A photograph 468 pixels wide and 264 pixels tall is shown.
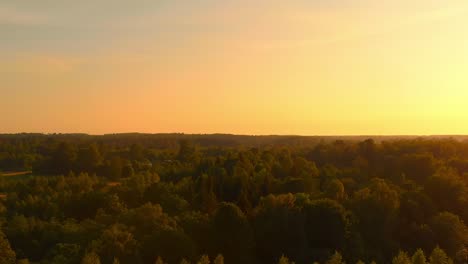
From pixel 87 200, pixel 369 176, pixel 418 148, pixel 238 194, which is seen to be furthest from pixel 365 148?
pixel 87 200

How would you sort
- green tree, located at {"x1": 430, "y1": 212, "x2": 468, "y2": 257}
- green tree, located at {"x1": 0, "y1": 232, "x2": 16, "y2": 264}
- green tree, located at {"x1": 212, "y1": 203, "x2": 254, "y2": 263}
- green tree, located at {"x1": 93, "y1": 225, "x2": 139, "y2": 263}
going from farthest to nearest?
green tree, located at {"x1": 430, "y1": 212, "x2": 468, "y2": 257}
green tree, located at {"x1": 212, "y1": 203, "x2": 254, "y2": 263}
green tree, located at {"x1": 0, "y1": 232, "x2": 16, "y2": 264}
green tree, located at {"x1": 93, "y1": 225, "x2": 139, "y2": 263}

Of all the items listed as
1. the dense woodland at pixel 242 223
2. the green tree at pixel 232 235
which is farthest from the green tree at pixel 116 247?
the green tree at pixel 232 235

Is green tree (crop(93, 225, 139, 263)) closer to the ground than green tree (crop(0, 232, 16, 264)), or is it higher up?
higher up

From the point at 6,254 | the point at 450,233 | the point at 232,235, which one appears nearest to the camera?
the point at 6,254

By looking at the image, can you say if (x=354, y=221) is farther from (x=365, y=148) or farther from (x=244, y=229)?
(x=365, y=148)

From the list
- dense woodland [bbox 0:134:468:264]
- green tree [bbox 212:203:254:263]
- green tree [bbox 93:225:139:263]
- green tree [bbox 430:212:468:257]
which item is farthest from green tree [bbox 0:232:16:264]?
green tree [bbox 430:212:468:257]

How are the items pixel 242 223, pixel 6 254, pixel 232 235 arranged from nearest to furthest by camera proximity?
pixel 6 254 → pixel 232 235 → pixel 242 223

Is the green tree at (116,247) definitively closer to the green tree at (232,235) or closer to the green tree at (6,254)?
the green tree at (6,254)

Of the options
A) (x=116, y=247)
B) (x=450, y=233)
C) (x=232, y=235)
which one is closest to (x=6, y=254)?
(x=116, y=247)

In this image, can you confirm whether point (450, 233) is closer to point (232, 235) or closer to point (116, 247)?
point (232, 235)

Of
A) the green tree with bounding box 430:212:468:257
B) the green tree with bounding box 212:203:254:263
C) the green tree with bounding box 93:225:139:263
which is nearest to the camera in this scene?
the green tree with bounding box 93:225:139:263

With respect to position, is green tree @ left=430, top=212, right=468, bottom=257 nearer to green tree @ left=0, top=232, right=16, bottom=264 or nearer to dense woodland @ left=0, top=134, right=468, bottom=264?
dense woodland @ left=0, top=134, right=468, bottom=264
